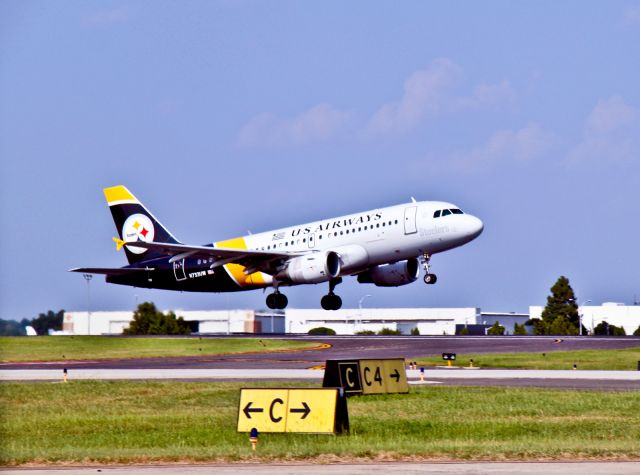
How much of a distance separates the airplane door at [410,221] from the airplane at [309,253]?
0.05m

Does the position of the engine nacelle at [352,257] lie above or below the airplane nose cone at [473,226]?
below

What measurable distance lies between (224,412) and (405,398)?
18.6ft

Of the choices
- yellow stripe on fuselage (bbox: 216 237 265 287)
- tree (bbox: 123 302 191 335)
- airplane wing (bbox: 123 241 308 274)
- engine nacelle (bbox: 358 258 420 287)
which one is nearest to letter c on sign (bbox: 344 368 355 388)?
airplane wing (bbox: 123 241 308 274)

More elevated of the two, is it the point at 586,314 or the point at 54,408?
the point at 586,314

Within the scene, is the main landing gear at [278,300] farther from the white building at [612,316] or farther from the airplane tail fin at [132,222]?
the white building at [612,316]

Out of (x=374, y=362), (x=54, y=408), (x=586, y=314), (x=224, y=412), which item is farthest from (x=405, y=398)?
(x=586, y=314)

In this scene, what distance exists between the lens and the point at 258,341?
6819 centimetres

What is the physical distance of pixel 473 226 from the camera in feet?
203

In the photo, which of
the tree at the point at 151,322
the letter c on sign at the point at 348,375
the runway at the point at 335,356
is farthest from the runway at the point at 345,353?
the tree at the point at 151,322

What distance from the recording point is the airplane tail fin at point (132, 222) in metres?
79.9

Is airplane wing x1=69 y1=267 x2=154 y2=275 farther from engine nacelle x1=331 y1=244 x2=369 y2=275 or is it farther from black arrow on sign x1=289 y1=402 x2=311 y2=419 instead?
black arrow on sign x1=289 y1=402 x2=311 y2=419

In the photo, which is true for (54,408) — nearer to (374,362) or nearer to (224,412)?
(224,412)

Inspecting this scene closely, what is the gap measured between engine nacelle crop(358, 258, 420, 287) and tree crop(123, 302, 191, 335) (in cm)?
2280

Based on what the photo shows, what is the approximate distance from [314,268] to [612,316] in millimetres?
75125
